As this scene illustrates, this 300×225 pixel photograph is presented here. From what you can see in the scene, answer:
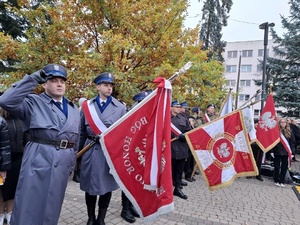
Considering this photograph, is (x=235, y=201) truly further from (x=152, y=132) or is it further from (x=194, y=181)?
(x=152, y=132)

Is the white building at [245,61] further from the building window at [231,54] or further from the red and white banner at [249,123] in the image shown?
the red and white banner at [249,123]

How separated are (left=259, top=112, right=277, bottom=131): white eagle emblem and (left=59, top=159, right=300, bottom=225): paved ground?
1738mm

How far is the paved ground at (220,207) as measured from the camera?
4.23 meters

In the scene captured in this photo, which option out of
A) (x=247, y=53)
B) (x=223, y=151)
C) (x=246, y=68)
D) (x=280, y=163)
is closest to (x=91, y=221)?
(x=223, y=151)

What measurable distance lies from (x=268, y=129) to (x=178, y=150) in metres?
3.39

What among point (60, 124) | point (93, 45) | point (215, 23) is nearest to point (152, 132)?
point (60, 124)

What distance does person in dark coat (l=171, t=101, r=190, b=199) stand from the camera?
555 centimetres

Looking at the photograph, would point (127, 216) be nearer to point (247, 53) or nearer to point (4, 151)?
point (4, 151)

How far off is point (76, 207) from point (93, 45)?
4.81 metres

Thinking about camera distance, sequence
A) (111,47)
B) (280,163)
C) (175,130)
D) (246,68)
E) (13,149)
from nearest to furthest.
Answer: (13,149)
(175,130)
(111,47)
(280,163)
(246,68)

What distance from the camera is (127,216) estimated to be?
402 cm

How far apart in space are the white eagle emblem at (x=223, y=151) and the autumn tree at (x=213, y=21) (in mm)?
14897

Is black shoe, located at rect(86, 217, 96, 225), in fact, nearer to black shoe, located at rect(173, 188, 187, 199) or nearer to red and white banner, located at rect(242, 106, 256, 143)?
black shoe, located at rect(173, 188, 187, 199)

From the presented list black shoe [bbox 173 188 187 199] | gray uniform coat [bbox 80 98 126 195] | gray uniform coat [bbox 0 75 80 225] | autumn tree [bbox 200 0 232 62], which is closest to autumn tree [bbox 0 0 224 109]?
black shoe [bbox 173 188 187 199]
